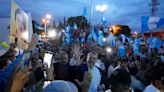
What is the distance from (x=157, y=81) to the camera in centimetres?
534

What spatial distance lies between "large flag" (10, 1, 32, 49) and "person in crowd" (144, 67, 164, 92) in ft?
6.14

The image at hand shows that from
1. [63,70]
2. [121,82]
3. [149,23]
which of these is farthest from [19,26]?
[149,23]

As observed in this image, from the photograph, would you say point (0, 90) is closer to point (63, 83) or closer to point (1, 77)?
point (1, 77)

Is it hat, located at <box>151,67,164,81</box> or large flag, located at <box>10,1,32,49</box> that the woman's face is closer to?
large flag, located at <box>10,1,32,49</box>

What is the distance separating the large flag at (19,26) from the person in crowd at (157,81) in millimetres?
1871

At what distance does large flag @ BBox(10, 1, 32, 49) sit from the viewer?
182 inches

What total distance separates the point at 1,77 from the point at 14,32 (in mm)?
1330

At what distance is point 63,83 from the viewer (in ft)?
9.41

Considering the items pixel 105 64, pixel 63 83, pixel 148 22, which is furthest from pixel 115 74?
pixel 148 22

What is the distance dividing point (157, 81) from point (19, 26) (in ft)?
6.88

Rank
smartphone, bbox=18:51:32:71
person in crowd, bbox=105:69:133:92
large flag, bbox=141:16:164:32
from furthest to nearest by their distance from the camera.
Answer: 1. large flag, bbox=141:16:164:32
2. person in crowd, bbox=105:69:133:92
3. smartphone, bbox=18:51:32:71

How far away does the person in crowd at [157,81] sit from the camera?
17.4ft

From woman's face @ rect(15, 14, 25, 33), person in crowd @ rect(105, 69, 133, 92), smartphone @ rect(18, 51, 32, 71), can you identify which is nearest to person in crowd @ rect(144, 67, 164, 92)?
person in crowd @ rect(105, 69, 133, 92)

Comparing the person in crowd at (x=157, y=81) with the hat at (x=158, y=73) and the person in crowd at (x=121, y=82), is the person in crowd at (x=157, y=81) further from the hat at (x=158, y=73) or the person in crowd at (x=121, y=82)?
the person in crowd at (x=121, y=82)
